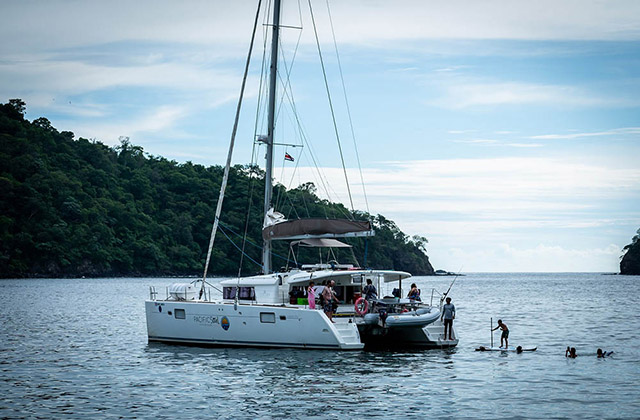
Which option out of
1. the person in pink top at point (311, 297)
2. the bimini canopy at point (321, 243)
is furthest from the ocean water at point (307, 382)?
the bimini canopy at point (321, 243)

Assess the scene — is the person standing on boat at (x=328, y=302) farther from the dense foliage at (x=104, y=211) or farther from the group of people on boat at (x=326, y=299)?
the dense foliage at (x=104, y=211)

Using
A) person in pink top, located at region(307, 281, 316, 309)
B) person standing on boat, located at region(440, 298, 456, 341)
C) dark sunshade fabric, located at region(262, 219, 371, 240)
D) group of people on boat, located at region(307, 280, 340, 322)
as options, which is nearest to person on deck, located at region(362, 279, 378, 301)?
group of people on boat, located at region(307, 280, 340, 322)

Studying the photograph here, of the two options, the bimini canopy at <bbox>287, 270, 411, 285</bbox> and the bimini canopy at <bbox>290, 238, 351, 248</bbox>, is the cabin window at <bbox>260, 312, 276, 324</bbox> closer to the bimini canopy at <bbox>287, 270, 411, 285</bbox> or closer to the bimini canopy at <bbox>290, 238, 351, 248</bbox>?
the bimini canopy at <bbox>287, 270, 411, 285</bbox>

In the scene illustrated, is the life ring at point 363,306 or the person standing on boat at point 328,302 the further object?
the life ring at point 363,306

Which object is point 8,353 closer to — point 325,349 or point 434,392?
point 325,349

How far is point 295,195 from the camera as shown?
98562 millimetres

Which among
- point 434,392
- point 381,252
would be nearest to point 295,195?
point 434,392

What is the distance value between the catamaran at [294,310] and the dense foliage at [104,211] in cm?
8323

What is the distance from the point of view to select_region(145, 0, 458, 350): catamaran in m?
26.5

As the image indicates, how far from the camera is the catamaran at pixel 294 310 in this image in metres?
26.5

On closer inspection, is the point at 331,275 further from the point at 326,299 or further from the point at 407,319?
the point at 407,319

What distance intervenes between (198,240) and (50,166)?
107 feet

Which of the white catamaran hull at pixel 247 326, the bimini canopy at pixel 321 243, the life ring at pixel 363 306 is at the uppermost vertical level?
the bimini canopy at pixel 321 243

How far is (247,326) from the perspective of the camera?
2739cm
